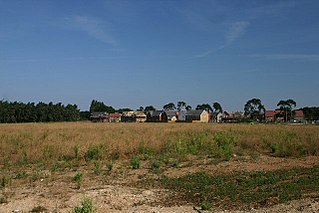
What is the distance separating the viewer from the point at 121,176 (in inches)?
426

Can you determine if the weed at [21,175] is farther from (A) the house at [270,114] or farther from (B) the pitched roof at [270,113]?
(B) the pitched roof at [270,113]

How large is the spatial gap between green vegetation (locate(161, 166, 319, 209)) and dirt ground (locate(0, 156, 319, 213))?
1.57ft

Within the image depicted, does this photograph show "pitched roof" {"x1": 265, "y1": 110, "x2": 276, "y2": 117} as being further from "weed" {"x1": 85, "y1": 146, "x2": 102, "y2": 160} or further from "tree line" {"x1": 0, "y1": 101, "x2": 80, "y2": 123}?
"weed" {"x1": 85, "y1": 146, "x2": 102, "y2": 160}

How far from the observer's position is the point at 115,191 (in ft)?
27.2

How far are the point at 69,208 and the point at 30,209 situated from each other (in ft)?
2.80

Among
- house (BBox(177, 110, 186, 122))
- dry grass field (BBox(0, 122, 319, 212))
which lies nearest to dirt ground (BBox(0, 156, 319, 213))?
dry grass field (BBox(0, 122, 319, 212))

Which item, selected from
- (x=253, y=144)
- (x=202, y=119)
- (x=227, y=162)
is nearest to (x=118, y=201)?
(x=227, y=162)

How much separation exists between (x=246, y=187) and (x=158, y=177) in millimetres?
2958

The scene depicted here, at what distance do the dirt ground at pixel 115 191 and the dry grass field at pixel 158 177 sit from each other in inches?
0.7

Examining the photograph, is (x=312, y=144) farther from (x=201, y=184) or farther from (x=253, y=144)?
(x=201, y=184)

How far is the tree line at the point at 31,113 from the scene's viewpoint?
86.0 m

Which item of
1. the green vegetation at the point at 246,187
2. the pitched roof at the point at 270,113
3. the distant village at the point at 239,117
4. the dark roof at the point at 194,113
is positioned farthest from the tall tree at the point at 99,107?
the green vegetation at the point at 246,187

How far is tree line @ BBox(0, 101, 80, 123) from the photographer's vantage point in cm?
8600

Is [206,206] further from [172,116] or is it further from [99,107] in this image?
[99,107]
